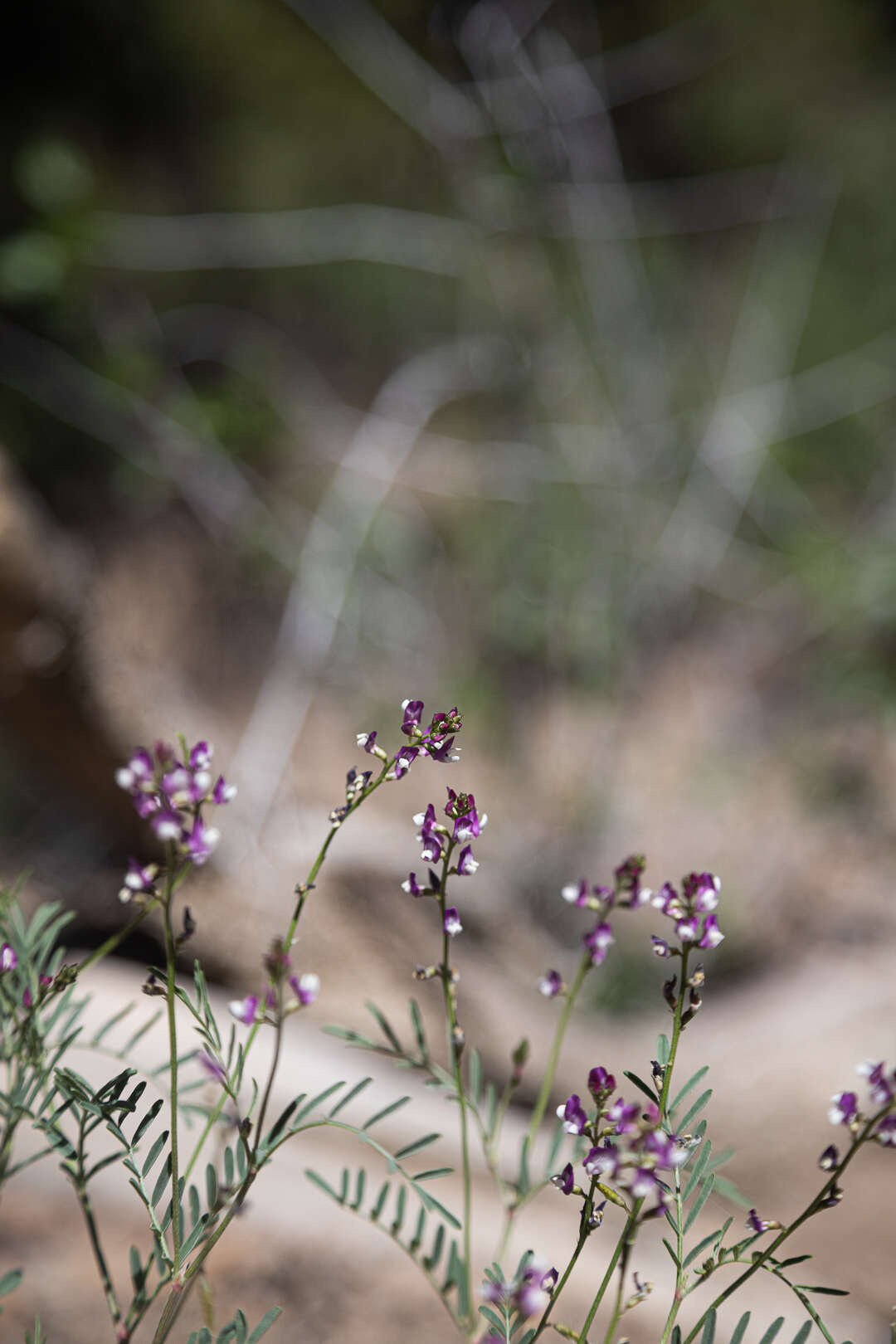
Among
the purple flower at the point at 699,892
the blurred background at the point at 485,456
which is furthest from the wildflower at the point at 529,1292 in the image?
the blurred background at the point at 485,456

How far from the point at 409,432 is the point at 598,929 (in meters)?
1.31

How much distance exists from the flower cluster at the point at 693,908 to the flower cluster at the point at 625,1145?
0.14 ft

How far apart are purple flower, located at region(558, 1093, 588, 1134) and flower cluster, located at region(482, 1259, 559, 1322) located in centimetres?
3

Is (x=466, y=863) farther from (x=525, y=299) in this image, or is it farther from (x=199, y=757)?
(x=525, y=299)

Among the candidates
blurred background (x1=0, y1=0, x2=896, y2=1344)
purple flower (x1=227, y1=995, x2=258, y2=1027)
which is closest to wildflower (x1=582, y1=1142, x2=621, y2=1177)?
purple flower (x1=227, y1=995, x2=258, y2=1027)

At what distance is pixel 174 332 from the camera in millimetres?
1335

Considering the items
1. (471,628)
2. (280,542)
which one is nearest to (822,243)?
(471,628)

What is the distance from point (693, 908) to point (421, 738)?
9cm

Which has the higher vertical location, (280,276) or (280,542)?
(280,276)

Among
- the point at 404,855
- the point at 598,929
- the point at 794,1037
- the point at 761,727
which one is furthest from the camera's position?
the point at 761,727

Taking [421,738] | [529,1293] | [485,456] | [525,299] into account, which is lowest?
[529,1293]

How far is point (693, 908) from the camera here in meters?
0.25

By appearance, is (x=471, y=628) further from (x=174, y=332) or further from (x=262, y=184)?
(x=262, y=184)

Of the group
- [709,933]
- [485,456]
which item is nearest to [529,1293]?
[709,933]
